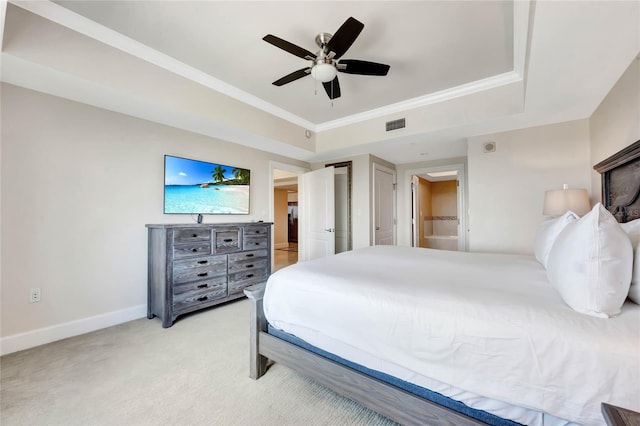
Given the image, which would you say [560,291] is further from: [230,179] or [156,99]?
[230,179]

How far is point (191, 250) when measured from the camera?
9.29 feet

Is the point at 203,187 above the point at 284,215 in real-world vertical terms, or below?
above

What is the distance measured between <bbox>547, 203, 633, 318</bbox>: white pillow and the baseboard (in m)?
3.64

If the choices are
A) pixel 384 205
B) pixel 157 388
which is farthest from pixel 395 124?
pixel 157 388

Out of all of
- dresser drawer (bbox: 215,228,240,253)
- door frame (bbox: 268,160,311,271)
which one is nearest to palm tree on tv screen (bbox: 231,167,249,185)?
door frame (bbox: 268,160,311,271)

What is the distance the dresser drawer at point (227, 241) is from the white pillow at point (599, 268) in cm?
305

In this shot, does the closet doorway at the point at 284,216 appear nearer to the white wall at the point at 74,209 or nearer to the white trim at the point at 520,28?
the white wall at the point at 74,209

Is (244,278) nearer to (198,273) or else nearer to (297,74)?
(198,273)

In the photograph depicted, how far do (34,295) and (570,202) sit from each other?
16.9 ft

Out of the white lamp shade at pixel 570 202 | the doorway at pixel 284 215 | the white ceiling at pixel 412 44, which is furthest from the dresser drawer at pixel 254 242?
the doorway at pixel 284 215

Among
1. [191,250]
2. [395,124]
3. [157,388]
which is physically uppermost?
[395,124]

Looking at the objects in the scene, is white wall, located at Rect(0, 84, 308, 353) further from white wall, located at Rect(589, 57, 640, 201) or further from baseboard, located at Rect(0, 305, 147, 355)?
white wall, located at Rect(589, 57, 640, 201)

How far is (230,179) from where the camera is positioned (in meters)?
3.77

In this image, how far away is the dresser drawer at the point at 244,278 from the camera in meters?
3.23
